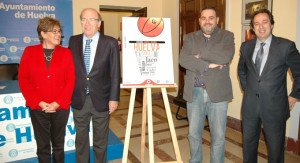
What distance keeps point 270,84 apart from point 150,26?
1.26 m

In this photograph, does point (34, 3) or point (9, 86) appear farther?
point (34, 3)

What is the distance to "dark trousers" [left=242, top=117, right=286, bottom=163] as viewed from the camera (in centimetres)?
215

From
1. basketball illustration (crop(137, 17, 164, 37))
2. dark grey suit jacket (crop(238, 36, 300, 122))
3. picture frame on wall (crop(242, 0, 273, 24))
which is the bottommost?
dark grey suit jacket (crop(238, 36, 300, 122))

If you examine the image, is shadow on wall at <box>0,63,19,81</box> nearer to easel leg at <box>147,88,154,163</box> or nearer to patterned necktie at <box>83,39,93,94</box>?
patterned necktie at <box>83,39,93,94</box>

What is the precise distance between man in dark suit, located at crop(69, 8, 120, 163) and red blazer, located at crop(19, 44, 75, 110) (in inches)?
3.7

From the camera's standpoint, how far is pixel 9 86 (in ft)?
9.49

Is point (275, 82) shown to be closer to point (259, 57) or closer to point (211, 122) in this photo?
point (259, 57)

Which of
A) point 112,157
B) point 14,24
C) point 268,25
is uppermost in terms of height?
point 14,24

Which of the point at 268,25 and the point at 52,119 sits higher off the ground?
the point at 268,25

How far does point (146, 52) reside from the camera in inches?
93.0

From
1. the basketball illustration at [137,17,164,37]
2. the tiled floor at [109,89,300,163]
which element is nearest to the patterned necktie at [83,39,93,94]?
the basketball illustration at [137,17,164,37]

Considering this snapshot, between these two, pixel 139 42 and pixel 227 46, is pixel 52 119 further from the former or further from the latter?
pixel 227 46

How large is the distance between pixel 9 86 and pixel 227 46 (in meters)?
2.61

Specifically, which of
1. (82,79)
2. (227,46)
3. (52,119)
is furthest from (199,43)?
(52,119)
